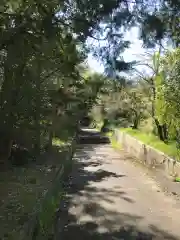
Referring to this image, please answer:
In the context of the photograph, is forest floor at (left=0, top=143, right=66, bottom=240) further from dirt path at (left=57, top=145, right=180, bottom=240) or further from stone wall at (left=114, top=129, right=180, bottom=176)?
stone wall at (left=114, top=129, right=180, bottom=176)

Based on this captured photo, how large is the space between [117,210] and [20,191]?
2.51 m

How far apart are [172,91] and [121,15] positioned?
8627mm

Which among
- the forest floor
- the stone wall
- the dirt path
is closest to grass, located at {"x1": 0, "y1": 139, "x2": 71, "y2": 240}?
the forest floor

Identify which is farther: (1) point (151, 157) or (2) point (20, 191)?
(1) point (151, 157)

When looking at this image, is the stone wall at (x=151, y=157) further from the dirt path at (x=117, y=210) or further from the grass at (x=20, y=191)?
the grass at (x=20, y=191)

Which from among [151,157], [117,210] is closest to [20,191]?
[117,210]

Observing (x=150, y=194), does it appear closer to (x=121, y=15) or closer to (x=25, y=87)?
(x=25, y=87)

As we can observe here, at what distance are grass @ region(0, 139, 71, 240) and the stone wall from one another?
410 centimetres

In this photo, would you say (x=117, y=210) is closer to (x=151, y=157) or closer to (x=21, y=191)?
(x=21, y=191)

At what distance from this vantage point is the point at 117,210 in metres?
10.8

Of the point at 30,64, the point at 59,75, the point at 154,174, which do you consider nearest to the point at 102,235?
the point at 30,64

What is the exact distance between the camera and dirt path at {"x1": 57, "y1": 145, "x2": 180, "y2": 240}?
28.8 feet

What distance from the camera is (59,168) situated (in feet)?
49.3

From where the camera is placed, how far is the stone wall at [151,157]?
50.3 ft
